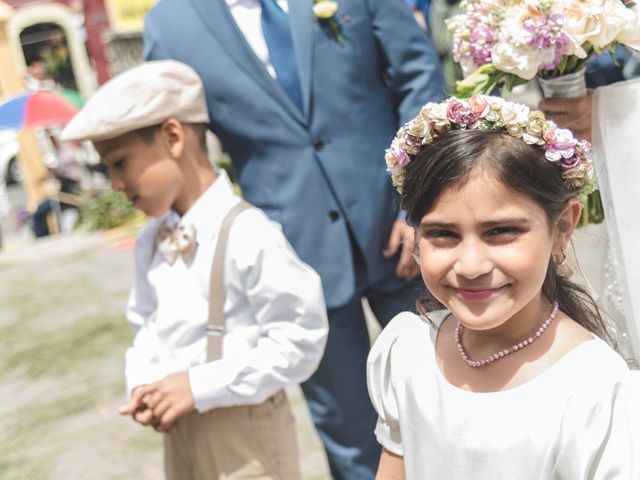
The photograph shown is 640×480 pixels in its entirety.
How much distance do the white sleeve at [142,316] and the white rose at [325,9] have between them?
32.0 inches

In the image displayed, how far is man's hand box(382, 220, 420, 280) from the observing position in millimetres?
2553

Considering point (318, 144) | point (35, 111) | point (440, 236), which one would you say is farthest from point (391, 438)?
point (35, 111)

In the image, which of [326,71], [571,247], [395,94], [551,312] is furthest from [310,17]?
[551,312]

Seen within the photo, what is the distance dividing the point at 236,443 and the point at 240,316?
357 mm

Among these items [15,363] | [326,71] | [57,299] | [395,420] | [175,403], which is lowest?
[57,299]

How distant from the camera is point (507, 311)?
1.40 m

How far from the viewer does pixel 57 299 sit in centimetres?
662

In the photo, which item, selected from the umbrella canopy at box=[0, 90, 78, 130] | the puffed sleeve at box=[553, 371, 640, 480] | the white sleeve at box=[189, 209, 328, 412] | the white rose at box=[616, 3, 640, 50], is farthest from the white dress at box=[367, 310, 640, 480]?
the umbrella canopy at box=[0, 90, 78, 130]

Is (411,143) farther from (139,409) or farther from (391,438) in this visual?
(139,409)

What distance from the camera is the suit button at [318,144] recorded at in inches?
98.7

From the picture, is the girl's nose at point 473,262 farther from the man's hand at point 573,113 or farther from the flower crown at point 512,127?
the man's hand at point 573,113

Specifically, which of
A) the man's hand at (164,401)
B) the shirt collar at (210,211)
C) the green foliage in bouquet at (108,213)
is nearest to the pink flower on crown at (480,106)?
the shirt collar at (210,211)

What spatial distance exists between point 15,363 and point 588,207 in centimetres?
432

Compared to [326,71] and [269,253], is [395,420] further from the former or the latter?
[326,71]
